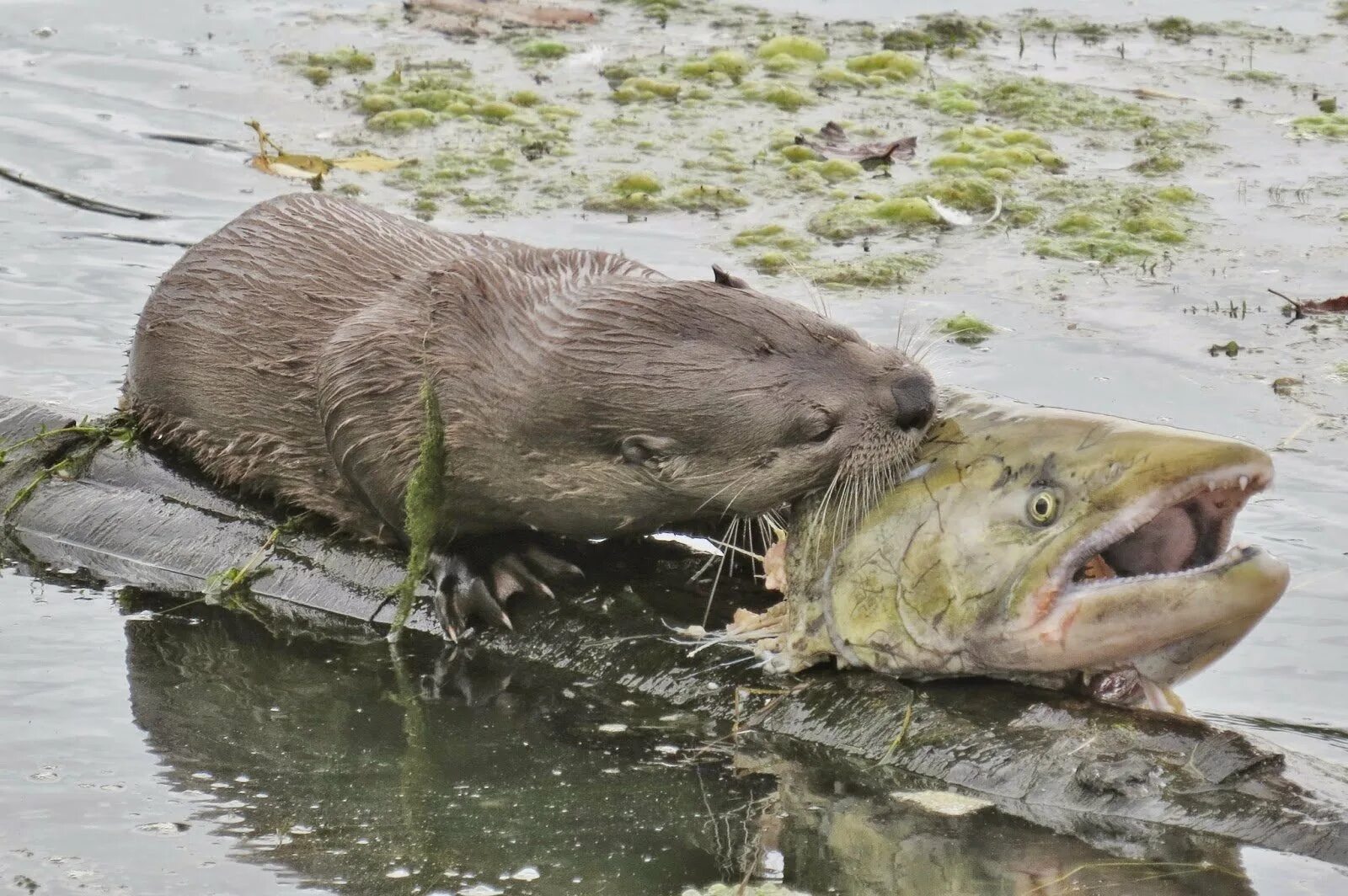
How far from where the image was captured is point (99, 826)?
14.7 feet

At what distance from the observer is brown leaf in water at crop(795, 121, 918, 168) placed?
9789mm

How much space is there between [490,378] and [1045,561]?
64.8 inches

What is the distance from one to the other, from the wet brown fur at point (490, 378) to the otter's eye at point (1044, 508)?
40 cm

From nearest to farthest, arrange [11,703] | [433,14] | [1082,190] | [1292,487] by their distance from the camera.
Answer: [11,703]
[1292,487]
[1082,190]
[433,14]

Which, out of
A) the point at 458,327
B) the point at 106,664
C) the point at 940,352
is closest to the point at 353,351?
the point at 458,327

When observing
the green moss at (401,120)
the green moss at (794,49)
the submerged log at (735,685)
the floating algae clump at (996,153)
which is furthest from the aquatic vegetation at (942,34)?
the submerged log at (735,685)

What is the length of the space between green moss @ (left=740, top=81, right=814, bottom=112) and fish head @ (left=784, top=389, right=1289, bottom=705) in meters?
6.20

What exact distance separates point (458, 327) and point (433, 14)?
24.0 feet

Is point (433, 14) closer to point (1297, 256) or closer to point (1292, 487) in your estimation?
point (1297, 256)

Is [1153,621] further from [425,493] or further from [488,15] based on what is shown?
[488,15]

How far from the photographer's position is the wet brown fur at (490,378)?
15.9 ft

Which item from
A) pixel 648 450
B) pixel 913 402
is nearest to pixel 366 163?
pixel 648 450

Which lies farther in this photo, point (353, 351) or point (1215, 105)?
point (1215, 105)

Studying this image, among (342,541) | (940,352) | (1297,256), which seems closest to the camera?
(342,541)
